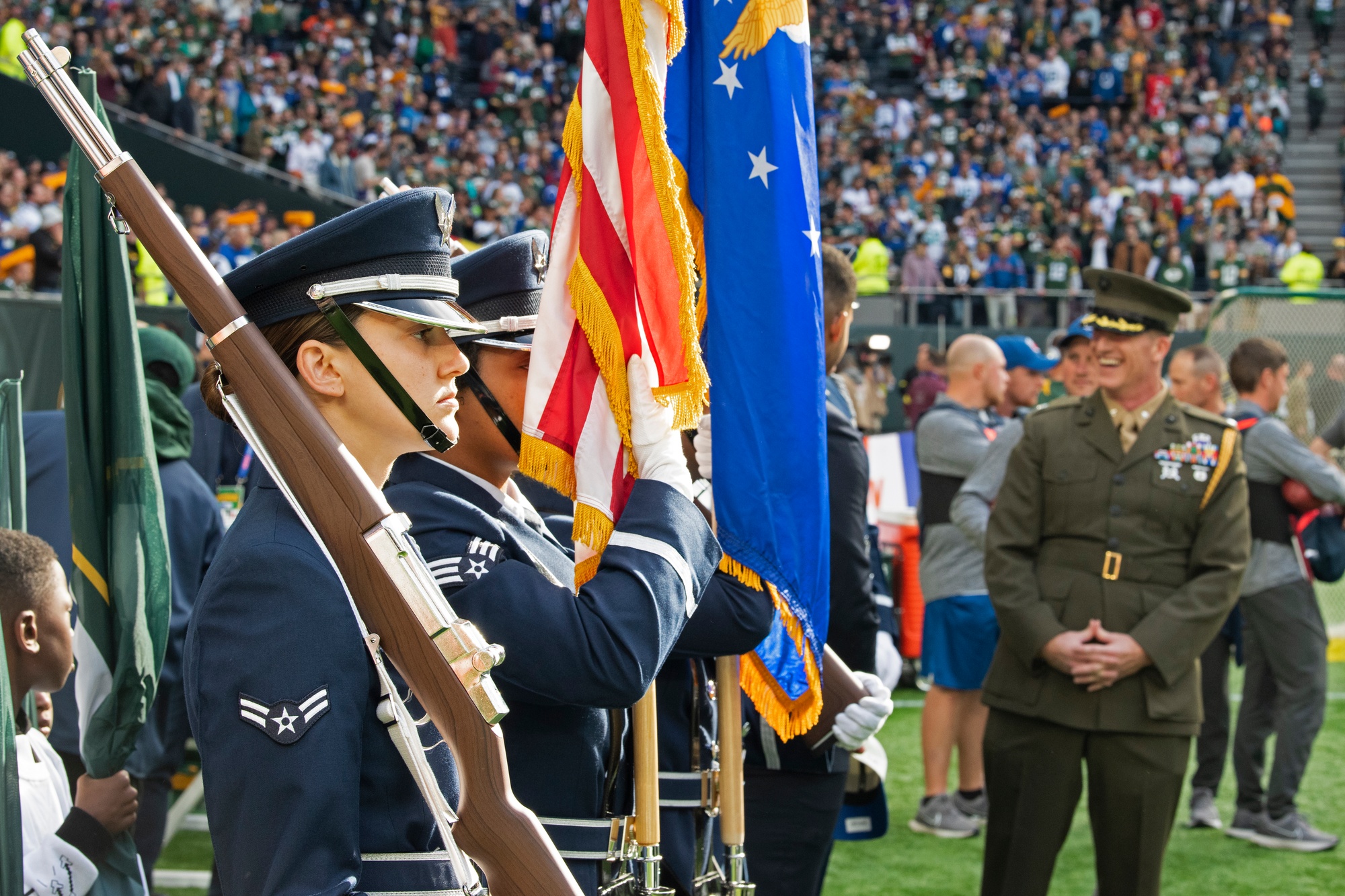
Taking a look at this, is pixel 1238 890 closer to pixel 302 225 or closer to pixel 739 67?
pixel 739 67

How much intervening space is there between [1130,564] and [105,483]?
287cm

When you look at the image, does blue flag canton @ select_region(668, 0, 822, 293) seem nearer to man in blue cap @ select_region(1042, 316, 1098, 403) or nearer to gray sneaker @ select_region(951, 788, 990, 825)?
man in blue cap @ select_region(1042, 316, 1098, 403)

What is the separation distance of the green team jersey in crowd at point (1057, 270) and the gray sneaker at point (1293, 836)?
14.6 meters

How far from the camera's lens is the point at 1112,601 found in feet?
13.4

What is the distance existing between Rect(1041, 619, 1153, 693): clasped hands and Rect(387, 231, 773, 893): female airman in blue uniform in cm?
158

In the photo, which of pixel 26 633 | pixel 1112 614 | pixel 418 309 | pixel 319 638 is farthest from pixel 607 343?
pixel 1112 614

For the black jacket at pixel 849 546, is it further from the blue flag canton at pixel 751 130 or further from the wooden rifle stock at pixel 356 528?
the wooden rifle stock at pixel 356 528

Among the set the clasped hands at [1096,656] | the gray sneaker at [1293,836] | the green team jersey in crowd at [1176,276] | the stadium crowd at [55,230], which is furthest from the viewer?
the green team jersey in crowd at [1176,276]

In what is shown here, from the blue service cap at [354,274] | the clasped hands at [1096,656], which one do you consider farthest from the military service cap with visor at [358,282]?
the clasped hands at [1096,656]

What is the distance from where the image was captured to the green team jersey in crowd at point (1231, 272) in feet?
64.4

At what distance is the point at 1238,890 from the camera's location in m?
5.09

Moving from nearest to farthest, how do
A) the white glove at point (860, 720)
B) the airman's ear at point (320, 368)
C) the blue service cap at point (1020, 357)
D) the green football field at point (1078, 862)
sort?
the airman's ear at point (320, 368) → the white glove at point (860, 720) → the green football field at point (1078, 862) → the blue service cap at point (1020, 357)

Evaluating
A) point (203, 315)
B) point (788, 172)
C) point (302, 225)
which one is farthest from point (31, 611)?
point (302, 225)

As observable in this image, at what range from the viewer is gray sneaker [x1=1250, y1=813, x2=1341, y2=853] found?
555 centimetres
